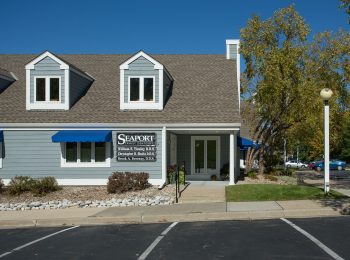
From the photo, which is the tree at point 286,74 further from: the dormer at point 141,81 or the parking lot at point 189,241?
the parking lot at point 189,241

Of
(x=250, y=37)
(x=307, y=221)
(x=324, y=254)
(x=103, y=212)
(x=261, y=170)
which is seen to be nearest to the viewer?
(x=324, y=254)

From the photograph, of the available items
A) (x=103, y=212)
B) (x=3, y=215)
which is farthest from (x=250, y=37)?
(x=3, y=215)

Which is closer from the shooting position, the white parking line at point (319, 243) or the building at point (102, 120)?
the white parking line at point (319, 243)

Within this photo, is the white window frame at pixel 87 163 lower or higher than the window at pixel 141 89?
lower

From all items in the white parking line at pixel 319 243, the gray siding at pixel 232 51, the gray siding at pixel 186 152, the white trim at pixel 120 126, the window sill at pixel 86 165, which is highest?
the gray siding at pixel 232 51

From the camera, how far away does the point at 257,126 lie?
1128 inches

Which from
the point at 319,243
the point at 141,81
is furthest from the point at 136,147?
the point at 319,243

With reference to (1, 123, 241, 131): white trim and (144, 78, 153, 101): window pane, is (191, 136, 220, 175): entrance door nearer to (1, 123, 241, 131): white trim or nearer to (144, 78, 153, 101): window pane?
(1, 123, 241, 131): white trim

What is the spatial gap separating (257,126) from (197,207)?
44.1ft

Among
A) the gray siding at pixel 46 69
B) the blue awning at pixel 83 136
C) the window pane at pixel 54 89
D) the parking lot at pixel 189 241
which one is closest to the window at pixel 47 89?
the window pane at pixel 54 89

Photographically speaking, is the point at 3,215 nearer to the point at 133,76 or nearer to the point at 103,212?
the point at 103,212

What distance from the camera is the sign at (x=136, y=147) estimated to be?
21656 mm

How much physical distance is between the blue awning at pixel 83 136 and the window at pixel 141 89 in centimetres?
230

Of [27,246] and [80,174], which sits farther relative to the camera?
[80,174]
